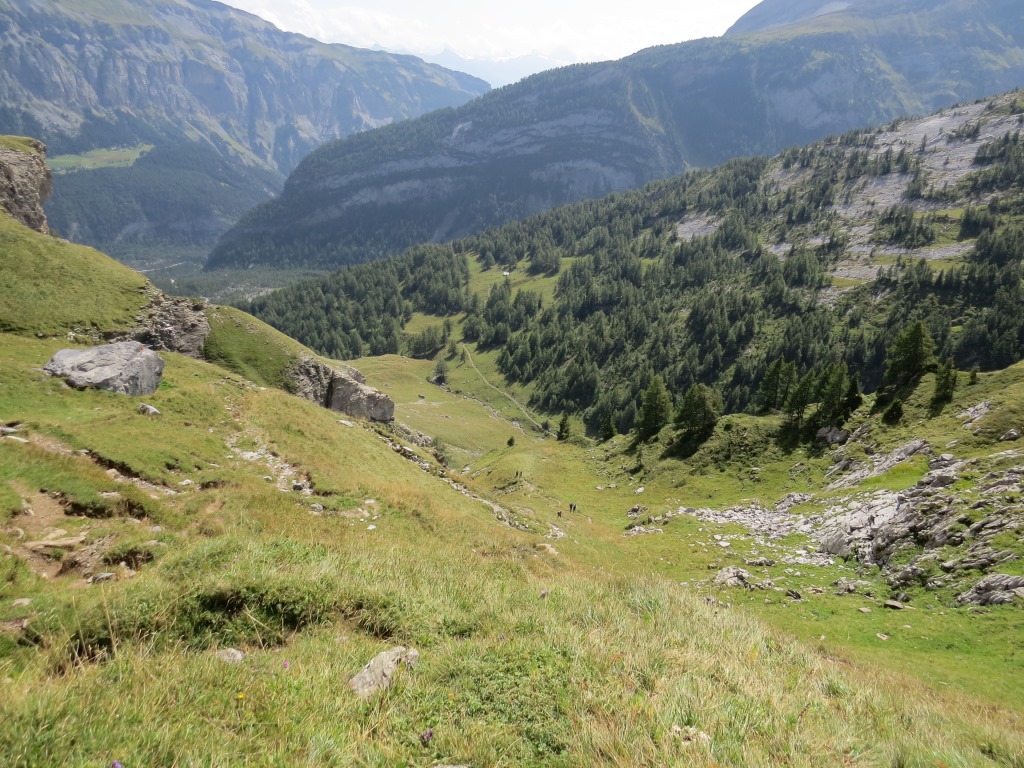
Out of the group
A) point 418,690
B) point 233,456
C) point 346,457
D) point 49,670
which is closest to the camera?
point 49,670

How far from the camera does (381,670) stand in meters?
7.05

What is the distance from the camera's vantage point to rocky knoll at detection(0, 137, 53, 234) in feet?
169

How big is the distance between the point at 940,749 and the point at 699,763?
12.9 ft

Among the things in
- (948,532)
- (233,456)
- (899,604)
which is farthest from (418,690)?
(948,532)

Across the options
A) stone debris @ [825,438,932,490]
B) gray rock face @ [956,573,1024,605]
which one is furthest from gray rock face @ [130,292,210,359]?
stone debris @ [825,438,932,490]

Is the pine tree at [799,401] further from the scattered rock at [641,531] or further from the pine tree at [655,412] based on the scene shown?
the scattered rock at [641,531]

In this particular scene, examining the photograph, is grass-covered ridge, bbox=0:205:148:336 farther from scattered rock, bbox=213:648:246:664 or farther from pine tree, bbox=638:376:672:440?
pine tree, bbox=638:376:672:440

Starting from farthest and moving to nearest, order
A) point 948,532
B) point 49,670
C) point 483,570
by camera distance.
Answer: point 948,532 < point 483,570 < point 49,670

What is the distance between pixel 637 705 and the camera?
20.7 feet

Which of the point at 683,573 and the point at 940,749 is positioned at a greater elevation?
the point at 940,749

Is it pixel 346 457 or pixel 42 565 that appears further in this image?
pixel 346 457

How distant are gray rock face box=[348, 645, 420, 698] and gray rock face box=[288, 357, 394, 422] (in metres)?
45.8

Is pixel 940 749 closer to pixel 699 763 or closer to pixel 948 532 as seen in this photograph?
pixel 699 763

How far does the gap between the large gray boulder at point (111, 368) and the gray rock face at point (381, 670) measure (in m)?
25.9
